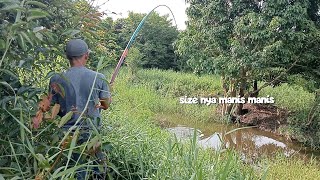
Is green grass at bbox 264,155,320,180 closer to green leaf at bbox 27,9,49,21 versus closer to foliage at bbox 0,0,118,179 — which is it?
foliage at bbox 0,0,118,179

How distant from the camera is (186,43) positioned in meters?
7.11

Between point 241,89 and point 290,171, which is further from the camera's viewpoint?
point 241,89

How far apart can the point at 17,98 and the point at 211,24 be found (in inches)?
234

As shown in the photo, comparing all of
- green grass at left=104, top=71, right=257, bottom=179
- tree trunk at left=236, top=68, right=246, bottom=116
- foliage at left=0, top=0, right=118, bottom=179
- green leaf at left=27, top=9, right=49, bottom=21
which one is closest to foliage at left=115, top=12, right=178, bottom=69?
tree trunk at left=236, top=68, right=246, bottom=116

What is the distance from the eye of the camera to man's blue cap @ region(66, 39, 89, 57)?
1.60m

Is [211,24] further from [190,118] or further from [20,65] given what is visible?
[20,65]

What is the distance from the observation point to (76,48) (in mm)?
1619

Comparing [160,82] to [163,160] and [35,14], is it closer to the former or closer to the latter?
[163,160]

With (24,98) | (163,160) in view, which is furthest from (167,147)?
(24,98)

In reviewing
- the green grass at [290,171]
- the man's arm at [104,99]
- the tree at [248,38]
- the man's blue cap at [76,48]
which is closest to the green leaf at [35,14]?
the man's arm at [104,99]

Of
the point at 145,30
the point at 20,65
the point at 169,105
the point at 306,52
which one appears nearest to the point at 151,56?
the point at 145,30

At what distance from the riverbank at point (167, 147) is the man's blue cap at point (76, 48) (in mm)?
505

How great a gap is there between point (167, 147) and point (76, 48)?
0.93m

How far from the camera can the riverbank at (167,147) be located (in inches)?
68.1
